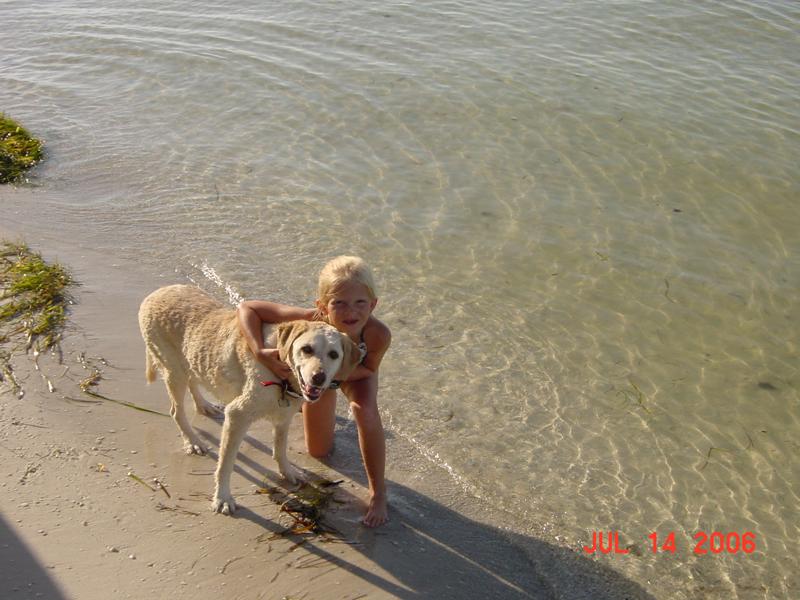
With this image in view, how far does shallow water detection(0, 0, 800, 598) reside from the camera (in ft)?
19.0

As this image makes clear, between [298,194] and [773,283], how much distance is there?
4.93 metres

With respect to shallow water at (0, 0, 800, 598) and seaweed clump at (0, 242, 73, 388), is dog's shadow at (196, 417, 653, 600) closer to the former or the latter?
shallow water at (0, 0, 800, 598)

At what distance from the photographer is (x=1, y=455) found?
191 inches

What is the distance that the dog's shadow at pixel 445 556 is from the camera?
4.44 meters

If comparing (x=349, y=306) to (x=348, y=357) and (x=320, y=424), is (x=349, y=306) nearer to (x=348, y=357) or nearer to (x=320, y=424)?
(x=348, y=357)

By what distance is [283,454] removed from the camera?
5039mm

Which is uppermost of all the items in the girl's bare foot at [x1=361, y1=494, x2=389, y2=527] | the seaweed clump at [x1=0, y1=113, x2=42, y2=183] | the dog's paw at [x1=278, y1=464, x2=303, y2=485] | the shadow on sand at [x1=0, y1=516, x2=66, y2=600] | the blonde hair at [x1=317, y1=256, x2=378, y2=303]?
the blonde hair at [x1=317, y1=256, x2=378, y2=303]

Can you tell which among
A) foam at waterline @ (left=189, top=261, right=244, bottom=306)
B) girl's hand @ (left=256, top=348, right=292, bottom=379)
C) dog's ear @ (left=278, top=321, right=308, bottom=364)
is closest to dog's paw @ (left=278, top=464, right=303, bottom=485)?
girl's hand @ (left=256, top=348, right=292, bottom=379)

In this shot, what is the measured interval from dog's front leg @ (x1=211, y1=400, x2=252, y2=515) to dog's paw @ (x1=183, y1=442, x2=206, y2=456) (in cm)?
50

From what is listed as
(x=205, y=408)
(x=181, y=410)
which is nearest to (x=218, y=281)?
(x=205, y=408)

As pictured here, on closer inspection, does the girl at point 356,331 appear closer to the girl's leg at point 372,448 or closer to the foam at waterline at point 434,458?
the girl's leg at point 372,448

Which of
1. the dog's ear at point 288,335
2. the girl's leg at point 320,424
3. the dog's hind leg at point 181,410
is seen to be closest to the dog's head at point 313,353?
the dog's ear at point 288,335

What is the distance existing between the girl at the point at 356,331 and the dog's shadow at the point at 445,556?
17 centimetres

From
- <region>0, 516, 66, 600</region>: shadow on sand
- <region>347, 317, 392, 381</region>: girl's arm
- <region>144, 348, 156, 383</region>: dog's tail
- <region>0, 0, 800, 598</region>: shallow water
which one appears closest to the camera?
<region>0, 516, 66, 600</region>: shadow on sand
